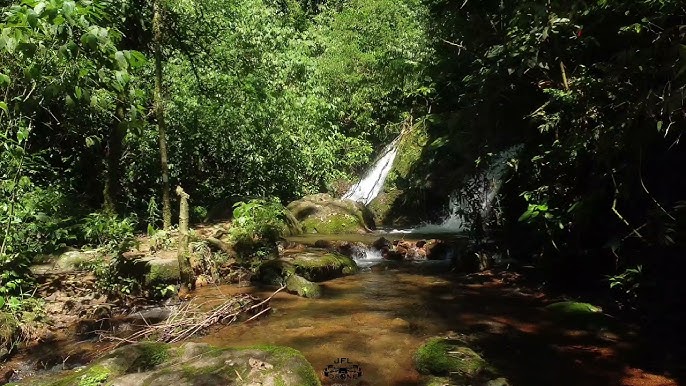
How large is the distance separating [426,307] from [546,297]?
1708 millimetres

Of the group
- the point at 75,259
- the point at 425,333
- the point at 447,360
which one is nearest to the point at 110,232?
the point at 75,259

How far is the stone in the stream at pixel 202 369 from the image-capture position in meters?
3.52

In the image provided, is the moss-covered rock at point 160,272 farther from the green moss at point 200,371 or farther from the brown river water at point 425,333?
the green moss at point 200,371

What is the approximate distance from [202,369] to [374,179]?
50.9 feet

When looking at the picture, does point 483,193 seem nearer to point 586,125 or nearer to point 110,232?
A: point 586,125

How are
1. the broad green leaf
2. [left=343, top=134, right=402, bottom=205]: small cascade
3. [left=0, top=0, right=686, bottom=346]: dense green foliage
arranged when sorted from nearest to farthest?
the broad green leaf → [left=0, top=0, right=686, bottom=346]: dense green foliage → [left=343, top=134, right=402, bottom=205]: small cascade

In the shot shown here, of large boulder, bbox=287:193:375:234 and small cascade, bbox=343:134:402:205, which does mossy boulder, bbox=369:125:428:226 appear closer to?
small cascade, bbox=343:134:402:205

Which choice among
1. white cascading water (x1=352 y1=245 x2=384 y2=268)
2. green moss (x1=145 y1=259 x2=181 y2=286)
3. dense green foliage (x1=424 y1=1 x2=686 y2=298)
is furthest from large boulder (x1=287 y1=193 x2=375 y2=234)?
green moss (x1=145 y1=259 x2=181 y2=286)

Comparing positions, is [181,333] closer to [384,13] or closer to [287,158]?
[287,158]

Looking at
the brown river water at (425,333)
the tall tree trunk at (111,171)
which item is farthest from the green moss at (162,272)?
the tall tree trunk at (111,171)

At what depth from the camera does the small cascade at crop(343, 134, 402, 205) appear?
18.2 meters

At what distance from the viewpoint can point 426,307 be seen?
22.5ft

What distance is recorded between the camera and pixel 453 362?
15.0ft

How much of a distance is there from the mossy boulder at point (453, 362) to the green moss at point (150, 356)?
2396 millimetres
